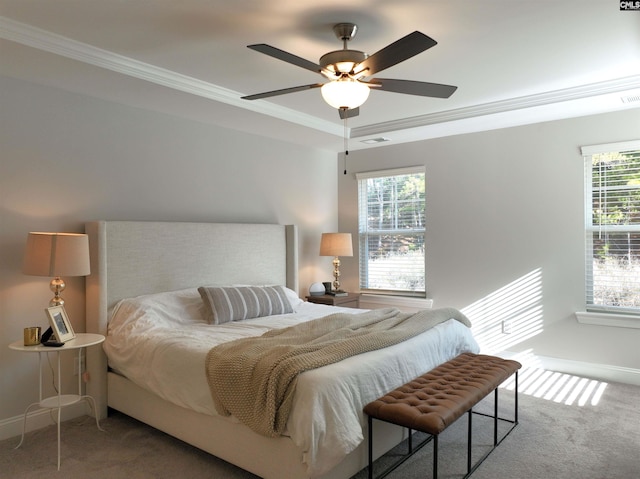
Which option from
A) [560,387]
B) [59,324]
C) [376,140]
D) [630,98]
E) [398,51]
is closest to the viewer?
[398,51]

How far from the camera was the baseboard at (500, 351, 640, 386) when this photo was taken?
4059 millimetres

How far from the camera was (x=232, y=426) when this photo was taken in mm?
2541

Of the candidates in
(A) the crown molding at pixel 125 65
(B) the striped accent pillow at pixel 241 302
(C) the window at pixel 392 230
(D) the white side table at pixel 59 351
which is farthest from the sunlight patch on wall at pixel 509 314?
(D) the white side table at pixel 59 351

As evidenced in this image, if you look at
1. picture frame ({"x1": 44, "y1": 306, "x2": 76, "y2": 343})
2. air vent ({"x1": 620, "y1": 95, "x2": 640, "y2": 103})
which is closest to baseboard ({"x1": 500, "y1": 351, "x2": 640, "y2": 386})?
air vent ({"x1": 620, "y1": 95, "x2": 640, "y2": 103})

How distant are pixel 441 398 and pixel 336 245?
2951mm

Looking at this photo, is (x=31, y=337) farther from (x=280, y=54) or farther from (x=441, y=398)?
(x=441, y=398)

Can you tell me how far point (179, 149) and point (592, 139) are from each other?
12.4 feet

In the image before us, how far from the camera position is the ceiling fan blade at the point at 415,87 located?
2592 millimetres

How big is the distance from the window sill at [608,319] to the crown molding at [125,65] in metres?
3.26

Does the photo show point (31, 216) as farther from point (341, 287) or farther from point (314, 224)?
point (341, 287)

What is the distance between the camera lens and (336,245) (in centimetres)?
527

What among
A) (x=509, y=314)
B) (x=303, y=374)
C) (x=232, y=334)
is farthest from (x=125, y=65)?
→ (x=509, y=314)

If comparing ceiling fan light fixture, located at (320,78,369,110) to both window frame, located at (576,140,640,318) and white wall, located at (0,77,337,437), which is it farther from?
window frame, located at (576,140,640,318)

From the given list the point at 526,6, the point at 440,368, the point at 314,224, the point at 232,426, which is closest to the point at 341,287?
the point at 314,224
